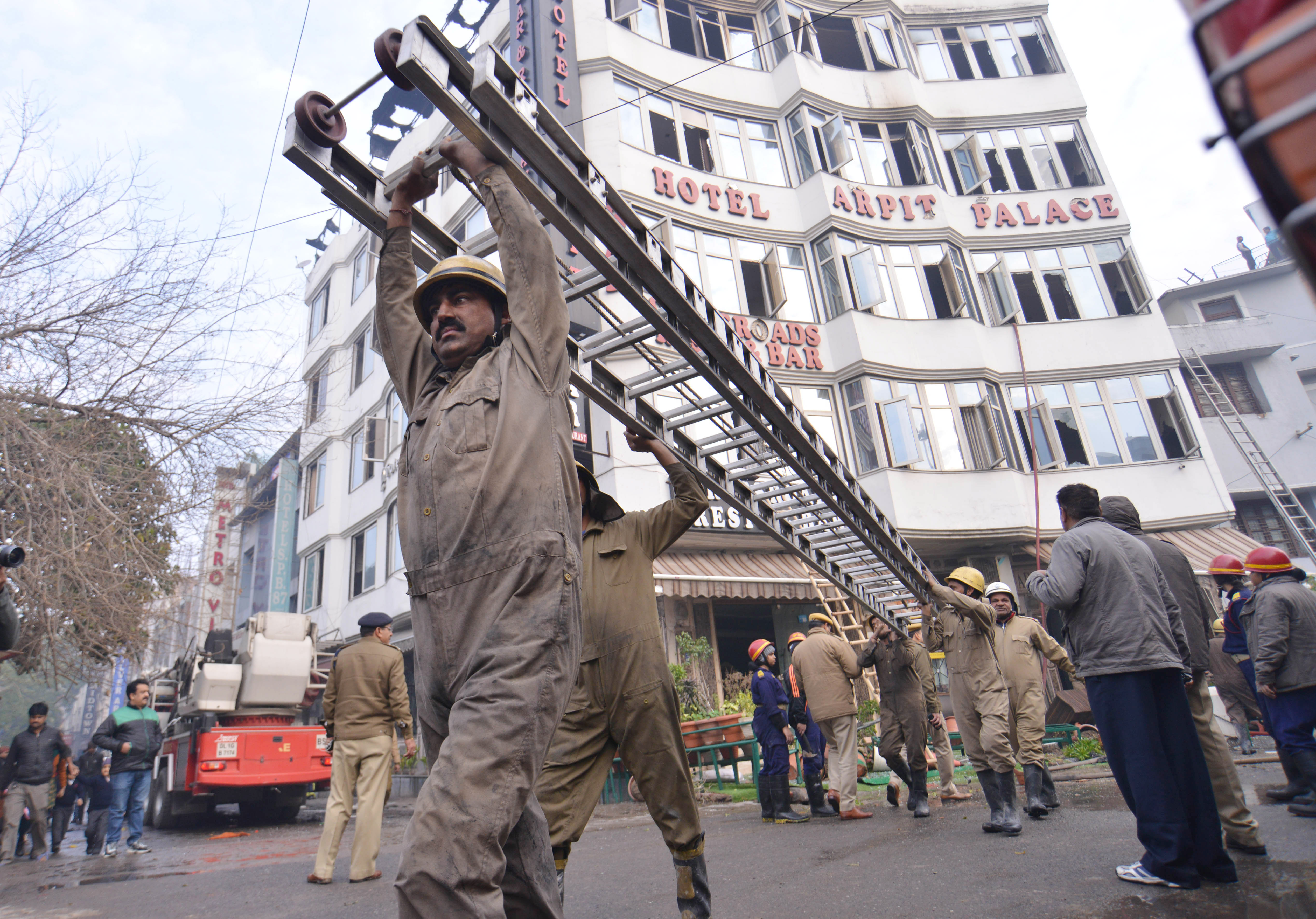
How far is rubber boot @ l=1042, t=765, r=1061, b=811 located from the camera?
6492mm

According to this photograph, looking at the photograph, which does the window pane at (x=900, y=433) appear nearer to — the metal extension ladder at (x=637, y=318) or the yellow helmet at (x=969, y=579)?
the metal extension ladder at (x=637, y=318)

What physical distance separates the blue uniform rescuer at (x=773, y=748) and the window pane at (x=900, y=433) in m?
9.33

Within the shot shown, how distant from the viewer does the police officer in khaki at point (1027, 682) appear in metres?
6.46

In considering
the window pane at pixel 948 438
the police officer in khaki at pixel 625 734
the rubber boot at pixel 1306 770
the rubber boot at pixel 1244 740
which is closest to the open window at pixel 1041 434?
the window pane at pixel 948 438

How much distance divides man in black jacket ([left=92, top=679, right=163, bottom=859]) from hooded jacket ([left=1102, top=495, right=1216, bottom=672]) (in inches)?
402

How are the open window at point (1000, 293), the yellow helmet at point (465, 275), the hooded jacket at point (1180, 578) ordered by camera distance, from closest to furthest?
the yellow helmet at point (465, 275) → the hooded jacket at point (1180, 578) → the open window at point (1000, 293)

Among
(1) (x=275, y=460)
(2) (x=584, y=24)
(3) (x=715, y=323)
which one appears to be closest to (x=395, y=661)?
(3) (x=715, y=323)

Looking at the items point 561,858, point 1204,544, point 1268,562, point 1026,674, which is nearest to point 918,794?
point 1026,674

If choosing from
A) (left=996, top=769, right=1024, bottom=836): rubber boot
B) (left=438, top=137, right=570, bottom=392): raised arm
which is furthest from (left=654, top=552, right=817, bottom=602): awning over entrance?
(left=438, top=137, right=570, bottom=392): raised arm

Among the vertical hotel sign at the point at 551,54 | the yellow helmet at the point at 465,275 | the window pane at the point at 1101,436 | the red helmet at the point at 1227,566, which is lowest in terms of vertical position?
the red helmet at the point at 1227,566

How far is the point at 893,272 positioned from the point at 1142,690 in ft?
50.5

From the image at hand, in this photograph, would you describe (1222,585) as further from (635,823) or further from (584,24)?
(584,24)

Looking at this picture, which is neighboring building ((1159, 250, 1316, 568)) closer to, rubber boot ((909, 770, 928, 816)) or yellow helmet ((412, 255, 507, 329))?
rubber boot ((909, 770, 928, 816))

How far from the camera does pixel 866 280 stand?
1725 centimetres
